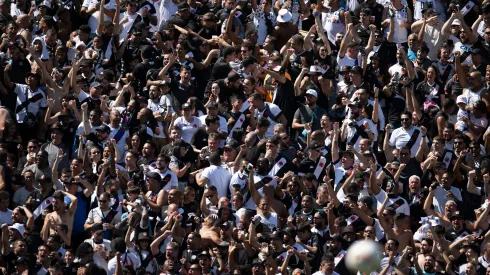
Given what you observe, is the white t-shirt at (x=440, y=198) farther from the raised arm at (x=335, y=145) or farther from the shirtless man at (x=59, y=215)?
the shirtless man at (x=59, y=215)

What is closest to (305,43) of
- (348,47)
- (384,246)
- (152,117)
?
(348,47)

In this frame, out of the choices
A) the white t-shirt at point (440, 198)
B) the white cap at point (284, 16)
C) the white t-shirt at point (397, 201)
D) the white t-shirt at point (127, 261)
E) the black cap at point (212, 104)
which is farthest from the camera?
the white cap at point (284, 16)

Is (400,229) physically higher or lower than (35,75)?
lower

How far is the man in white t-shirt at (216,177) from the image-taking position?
25.2 metres

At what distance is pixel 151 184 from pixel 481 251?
4528 millimetres

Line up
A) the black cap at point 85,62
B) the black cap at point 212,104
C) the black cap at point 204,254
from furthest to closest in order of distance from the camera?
the black cap at point 85,62 → the black cap at point 212,104 → the black cap at point 204,254

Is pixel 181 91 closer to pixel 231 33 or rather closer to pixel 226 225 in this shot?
pixel 231 33

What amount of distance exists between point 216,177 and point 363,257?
3046 mm

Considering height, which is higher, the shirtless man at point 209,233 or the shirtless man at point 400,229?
the shirtless man at point 209,233

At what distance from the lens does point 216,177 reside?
2528 cm

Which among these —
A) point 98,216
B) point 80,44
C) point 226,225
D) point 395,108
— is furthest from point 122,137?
point 395,108

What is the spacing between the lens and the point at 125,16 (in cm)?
2961

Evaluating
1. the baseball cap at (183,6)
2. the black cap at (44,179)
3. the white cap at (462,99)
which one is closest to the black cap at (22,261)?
the black cap at (44,179)

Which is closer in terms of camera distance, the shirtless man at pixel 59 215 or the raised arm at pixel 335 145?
the shirtless man at pixel 59 215
